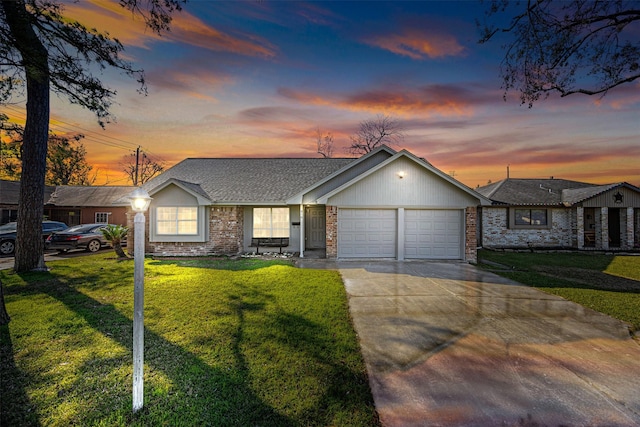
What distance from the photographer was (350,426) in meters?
2.77

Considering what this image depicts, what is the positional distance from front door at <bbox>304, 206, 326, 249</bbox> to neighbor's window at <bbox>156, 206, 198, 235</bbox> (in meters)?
5.87

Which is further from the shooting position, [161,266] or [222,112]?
[222,112]

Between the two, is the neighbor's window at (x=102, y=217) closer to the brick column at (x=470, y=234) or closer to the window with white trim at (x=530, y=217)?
the brick column at (x=470, y=234)

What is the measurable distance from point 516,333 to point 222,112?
14008 millimetres

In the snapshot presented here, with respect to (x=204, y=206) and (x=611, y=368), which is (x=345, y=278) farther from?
(x=204, y=206)

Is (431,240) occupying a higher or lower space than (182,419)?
higher

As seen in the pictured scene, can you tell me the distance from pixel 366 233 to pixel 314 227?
4006mm

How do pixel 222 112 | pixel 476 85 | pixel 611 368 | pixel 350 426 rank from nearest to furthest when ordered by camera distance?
pixel 350 426
pixel 611 368
pixel 476 85
pixel 222 112

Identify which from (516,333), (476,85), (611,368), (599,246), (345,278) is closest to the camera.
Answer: (611,368)

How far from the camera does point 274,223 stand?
14.9m

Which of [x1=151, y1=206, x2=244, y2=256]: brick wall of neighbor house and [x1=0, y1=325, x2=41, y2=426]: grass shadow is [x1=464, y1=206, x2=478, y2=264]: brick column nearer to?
[x1=151, y1=206, x2=244, y2=256]: brick wall of neighbor house

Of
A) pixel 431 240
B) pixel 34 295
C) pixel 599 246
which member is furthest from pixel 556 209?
pixel 34 295

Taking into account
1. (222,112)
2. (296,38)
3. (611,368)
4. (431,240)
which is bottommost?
(611,368)

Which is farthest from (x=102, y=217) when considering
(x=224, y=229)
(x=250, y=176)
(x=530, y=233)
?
(x=530, y=233)
